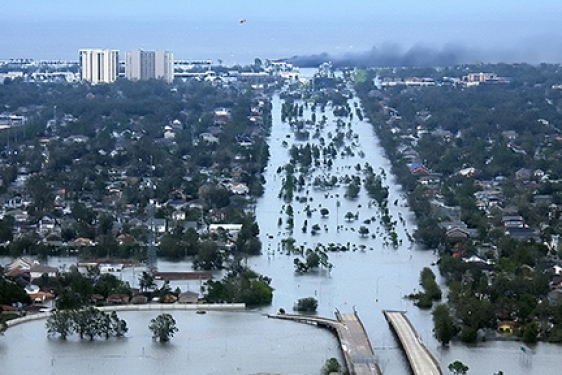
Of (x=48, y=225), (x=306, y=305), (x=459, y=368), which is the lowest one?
(x=48, y=225)

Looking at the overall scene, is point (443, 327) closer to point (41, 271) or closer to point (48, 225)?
point (41, 271)

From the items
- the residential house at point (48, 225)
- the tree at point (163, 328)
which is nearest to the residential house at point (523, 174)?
the residential house at point (48, 225)

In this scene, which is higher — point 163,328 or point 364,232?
point 163,328

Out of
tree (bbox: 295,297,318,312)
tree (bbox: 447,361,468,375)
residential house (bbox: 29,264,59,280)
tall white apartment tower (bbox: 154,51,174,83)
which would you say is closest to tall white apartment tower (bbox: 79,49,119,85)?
tall white apartment tower (bbox: 154,51,174,83)

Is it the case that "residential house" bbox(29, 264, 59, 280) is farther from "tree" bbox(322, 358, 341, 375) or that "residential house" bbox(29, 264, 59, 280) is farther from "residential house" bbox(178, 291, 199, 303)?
"tree" bbox(322, 358, 341, 375)

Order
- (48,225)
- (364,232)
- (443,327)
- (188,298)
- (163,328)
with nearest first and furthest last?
(163,328)
(443,327)
(188,298)
(364,232)
(48,225)

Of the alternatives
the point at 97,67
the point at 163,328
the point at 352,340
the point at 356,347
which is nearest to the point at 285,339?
the point at 352,340
